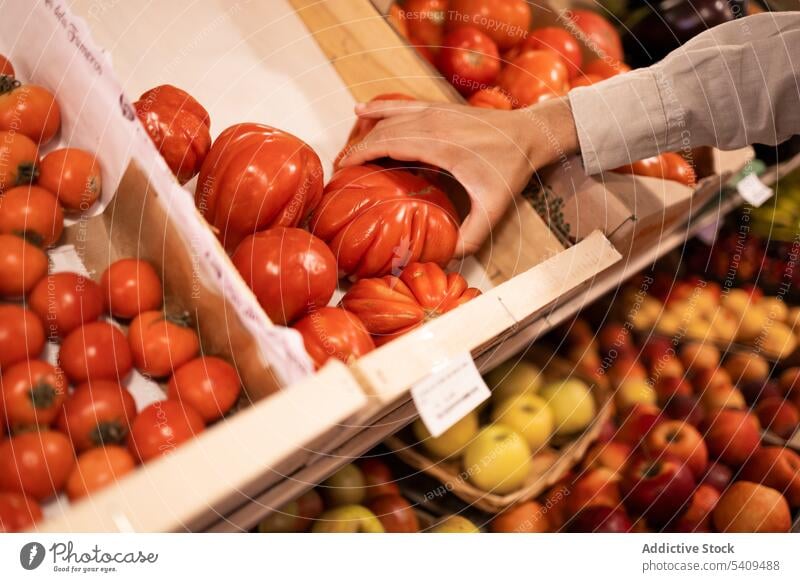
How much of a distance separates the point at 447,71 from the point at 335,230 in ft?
1.44

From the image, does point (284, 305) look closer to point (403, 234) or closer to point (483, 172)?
point (403, 234)

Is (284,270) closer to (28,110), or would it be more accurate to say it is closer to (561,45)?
(28,110)

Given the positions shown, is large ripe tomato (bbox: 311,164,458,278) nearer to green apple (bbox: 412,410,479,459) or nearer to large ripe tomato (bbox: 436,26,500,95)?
green apple (bbox: 412,410,479,459)

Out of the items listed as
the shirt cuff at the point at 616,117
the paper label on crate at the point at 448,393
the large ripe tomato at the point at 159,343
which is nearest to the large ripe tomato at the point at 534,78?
the shirt cuff at the point at 616,117

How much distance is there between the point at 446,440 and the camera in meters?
0.86

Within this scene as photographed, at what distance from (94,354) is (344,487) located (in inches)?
12.6

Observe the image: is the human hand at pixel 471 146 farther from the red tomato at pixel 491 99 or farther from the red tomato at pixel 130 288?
the red tomato at pixel 130 288

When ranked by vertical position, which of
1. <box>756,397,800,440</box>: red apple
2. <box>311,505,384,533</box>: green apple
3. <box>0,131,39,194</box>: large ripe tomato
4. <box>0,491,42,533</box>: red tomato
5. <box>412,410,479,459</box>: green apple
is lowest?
<box>756,397,800,440</box>: red apple

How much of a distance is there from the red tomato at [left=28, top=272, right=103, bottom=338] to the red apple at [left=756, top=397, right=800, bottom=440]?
97cm

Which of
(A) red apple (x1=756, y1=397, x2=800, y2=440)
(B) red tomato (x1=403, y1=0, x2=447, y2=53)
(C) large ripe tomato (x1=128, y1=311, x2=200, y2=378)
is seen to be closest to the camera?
(C) large ripe tomato (x1=128, y1=311, x2=200, y2=378)

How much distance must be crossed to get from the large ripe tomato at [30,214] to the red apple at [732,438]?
0.91 m

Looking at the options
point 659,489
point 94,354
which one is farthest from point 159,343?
point 659,489

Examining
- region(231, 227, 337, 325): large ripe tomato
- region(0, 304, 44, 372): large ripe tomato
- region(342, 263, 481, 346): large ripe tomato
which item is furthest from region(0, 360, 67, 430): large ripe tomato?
region(342, 263, 481, 346): large ripe tomato

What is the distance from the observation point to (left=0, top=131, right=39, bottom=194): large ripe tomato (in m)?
0.74
